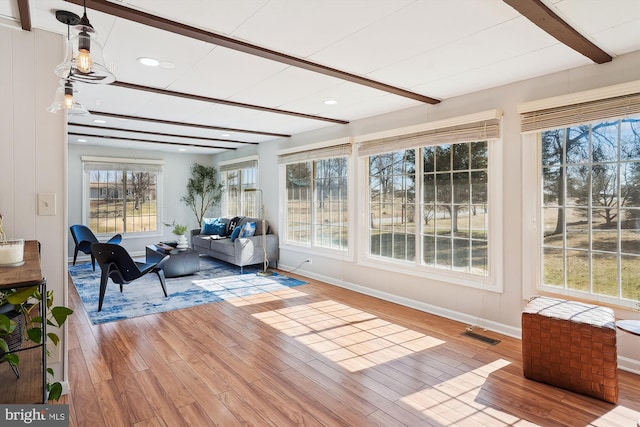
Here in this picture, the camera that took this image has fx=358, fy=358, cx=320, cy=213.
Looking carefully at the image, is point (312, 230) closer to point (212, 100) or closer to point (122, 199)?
point (212, 100)

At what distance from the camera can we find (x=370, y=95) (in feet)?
12.7

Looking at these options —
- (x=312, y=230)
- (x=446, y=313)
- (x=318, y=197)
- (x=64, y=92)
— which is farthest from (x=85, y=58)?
(x=312, y=230)

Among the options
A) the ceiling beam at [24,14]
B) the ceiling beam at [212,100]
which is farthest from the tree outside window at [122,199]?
the ceiling beam at [24,14]

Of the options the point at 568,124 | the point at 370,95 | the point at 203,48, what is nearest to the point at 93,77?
the point at 203,48

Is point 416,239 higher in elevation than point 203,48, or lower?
lower

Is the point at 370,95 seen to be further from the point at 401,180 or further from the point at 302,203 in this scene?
the point at 302,203

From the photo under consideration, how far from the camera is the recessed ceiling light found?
283cm

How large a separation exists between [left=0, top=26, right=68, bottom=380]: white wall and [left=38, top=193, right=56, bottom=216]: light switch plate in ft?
0.07

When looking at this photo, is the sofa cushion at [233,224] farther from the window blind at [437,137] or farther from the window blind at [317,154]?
the window blind at [437,137]

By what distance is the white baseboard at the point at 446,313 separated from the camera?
9.16 ft

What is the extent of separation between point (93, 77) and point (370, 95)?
110 inches

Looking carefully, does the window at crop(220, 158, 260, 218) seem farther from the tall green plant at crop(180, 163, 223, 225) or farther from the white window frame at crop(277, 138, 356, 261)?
the white window frame at crop(277, 138, 356, 261)

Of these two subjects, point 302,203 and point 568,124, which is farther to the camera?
point 302,203

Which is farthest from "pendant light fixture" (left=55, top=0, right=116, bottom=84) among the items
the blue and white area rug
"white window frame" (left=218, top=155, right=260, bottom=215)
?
"white window frame" (left=218, top=155, right=260, bottom=215)
